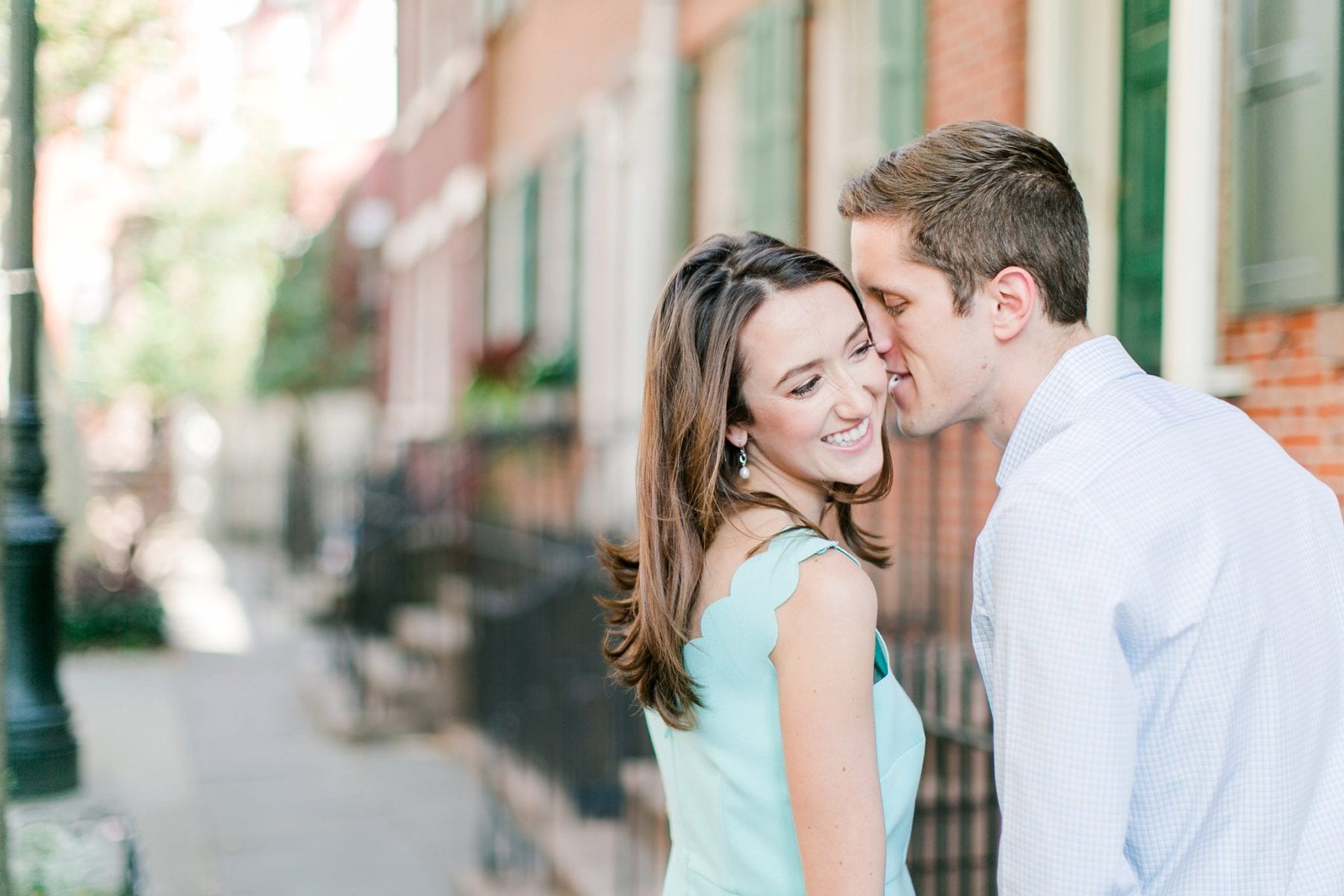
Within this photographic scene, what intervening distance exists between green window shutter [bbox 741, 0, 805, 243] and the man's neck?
15.7 feet

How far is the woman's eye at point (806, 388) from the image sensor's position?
2.10 m

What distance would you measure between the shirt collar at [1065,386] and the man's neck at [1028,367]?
23mm

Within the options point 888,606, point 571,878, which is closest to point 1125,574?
point 888,606

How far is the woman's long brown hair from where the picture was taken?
2072mm

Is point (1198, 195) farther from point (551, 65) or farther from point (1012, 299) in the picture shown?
point (551, 65)

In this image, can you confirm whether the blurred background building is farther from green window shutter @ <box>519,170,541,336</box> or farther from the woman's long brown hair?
the woman's long brown hair

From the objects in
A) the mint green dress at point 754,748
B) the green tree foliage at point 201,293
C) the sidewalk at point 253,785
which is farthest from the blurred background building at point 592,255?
the mint green dress at point 754,748

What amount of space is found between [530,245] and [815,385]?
10.3 m

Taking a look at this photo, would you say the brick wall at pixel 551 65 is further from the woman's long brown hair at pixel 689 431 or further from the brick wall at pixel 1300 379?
the woman's long brown hair at pixel 689 431

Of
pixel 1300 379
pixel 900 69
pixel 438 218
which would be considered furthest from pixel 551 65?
pixel 1300 379

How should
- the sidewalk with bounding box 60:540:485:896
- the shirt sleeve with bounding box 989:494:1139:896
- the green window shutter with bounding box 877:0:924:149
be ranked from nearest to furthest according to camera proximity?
the shirt sleeve with bounding box 989:494:1139:896 → the green window shutter with bounding box 877:0:924:149 → the sidewalk with bounding box 60:540:485:896

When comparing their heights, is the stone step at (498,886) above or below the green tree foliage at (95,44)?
below

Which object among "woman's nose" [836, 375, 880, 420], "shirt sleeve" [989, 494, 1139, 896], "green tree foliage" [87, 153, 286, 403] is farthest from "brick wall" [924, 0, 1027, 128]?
"green tree foliage" [87, 153, 286, 403]

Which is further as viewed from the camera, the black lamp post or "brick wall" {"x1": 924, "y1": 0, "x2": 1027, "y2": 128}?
"brick wall" {"x1": 924, "y1": 0, "x2": 1027, "y2": 128}
